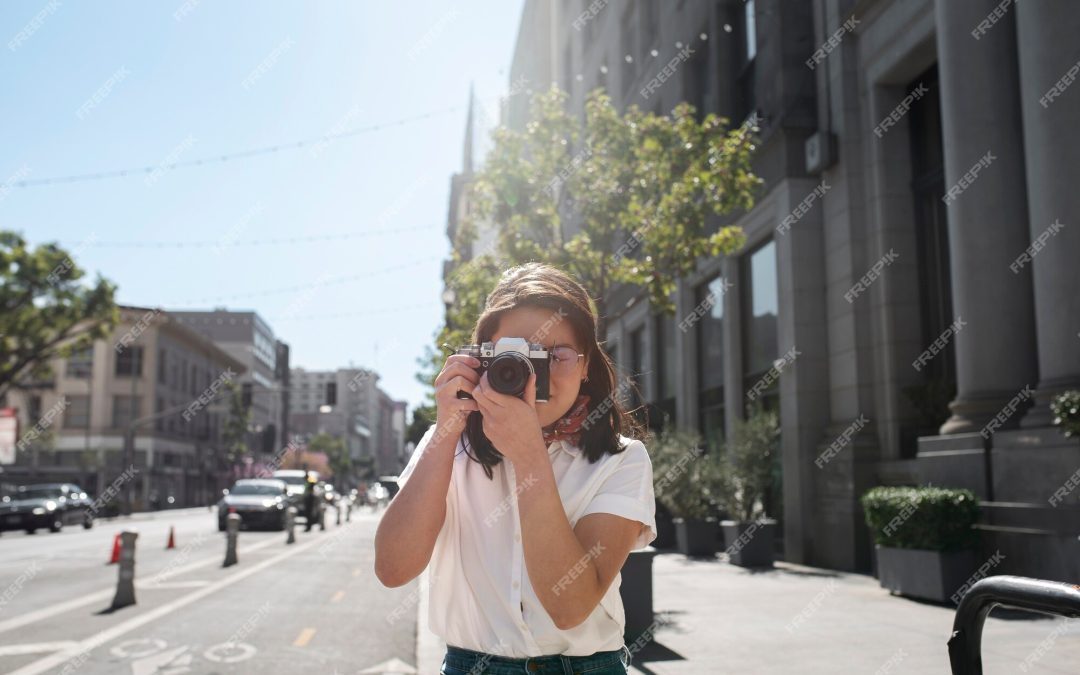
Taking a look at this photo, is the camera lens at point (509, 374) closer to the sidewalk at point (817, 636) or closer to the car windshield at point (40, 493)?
the sidewalk at point (817, 636)

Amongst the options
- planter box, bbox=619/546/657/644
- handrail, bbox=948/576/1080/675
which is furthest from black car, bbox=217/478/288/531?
handrail, bbox=948/576/1080/675

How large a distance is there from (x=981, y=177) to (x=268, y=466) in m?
119

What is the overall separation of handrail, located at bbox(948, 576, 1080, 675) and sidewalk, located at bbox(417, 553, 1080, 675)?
445cm

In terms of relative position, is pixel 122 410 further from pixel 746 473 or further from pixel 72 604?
pixel 746 473

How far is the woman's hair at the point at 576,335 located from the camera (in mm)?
2299

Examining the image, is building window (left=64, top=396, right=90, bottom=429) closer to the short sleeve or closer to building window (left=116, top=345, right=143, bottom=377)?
building window (left=116, top=345, right=143, bottom=377)

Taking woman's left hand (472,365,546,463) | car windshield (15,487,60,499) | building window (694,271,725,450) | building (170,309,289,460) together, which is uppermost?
building (170,309,289,460)

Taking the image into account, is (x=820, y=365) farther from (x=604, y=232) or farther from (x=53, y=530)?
(x=53, y=530)

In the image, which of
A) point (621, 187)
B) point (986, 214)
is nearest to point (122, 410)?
point (621, 187)

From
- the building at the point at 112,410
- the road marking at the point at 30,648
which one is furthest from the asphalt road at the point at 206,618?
the building at the point at 112,410

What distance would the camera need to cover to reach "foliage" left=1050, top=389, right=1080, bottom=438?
372 inches

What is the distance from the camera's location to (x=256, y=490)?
111 feet

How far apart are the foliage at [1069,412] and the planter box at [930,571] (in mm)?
2039

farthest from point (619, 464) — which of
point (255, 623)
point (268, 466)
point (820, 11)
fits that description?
point (268, 466)
